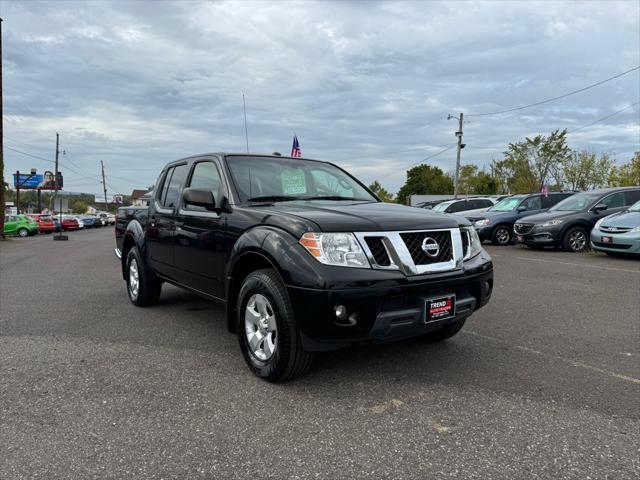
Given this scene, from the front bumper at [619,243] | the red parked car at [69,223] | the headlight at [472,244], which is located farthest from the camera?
the red parked car at [69,223]

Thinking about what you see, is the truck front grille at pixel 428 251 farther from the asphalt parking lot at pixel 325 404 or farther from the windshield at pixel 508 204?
the windshield at pixel 508 204

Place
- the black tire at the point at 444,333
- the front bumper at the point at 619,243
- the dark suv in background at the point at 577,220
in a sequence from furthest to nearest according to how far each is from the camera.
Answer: the dark suv in background at the point at 577,220 → the front bumper at the point at 619,243 → the black tire at the point at 444,333

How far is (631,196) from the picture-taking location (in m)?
12.0

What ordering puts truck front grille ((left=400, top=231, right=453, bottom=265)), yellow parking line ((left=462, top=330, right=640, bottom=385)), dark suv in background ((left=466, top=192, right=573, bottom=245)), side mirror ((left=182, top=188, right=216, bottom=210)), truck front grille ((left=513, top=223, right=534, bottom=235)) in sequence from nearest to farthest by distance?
1. truck front grille ((left=400, top=231, right=453, bottom=265))
2. yellow parking line ((left=462, top=330, right=640, bottom=385))
3. side mirror ((left=182, top=188, right=216, bottom=210))
4. truck front grille ((left=513, top=223, right=534, bottom=235))
5. dark suv in background ((left=466, top=192, right=573, bottom=245))

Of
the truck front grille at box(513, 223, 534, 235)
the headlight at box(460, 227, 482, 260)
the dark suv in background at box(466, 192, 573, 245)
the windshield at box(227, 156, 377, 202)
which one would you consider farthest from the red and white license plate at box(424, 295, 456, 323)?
the dark suv in background at box(466, 192, 573, 245)

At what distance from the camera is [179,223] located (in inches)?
181

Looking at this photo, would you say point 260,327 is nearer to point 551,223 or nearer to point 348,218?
point 348,218

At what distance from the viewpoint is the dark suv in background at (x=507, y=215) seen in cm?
1426

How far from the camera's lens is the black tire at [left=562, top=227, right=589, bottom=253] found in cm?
1174

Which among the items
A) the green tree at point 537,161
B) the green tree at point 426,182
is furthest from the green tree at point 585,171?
the green tree at point 426,182

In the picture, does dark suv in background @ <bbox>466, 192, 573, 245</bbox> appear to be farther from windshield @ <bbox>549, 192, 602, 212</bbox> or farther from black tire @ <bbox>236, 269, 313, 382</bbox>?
black tire @ <bbox>236, 269, 313, 382</bbox>

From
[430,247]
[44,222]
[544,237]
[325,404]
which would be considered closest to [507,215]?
[544,237]

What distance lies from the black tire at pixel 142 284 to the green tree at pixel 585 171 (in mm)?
47404

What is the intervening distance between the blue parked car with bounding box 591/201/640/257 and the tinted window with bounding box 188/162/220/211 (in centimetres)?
908
